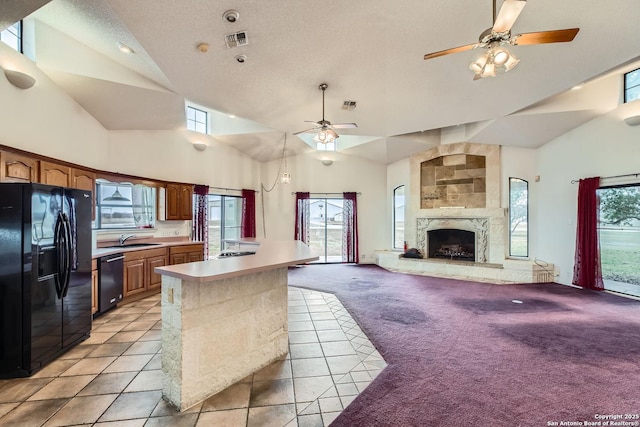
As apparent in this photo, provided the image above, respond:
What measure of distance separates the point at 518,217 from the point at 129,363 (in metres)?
7.52

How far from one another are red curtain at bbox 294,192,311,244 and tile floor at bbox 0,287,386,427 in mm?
4428

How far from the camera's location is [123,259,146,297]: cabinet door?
4145 millimetres

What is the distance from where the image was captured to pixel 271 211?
7.75m

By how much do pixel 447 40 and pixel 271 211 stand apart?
5.75 m

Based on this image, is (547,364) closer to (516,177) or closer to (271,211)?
(516,177)

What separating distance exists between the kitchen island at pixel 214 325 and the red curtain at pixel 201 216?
4.01 meters

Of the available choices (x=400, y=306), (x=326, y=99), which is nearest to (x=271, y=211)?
(x=326, y=99)

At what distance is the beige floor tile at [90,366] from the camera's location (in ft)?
8.00

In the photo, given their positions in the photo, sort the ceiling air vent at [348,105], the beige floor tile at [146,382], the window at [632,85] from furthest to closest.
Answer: the window at [632,85] → the ceiling air vent at [348,105] → the beige floor tile at [146,382]

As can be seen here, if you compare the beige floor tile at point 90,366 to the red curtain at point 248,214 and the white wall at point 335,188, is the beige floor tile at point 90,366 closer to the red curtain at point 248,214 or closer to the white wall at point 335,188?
the red curtain at point 248,214

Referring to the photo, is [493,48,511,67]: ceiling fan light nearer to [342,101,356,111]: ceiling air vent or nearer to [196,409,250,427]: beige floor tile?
[342,101,356,111]: ceiling air vent

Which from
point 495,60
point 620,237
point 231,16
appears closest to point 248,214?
point 231,16

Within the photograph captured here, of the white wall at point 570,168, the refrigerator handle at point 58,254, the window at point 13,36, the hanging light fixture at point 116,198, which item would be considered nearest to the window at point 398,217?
the white wall at point 570,168

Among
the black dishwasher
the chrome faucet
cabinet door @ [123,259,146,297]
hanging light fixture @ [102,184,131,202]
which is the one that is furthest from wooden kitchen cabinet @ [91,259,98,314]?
hanging light fixture @ [102,184,131,202]
